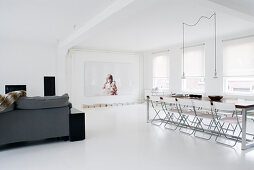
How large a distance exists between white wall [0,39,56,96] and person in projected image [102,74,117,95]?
2.41 meters

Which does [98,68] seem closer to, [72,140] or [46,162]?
[72,140]

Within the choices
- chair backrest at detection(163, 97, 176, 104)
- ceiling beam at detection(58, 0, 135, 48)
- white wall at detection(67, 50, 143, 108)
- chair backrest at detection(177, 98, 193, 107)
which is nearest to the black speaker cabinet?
white wall at detection(67, 50, 143, 108)

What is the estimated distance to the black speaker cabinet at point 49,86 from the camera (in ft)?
24.5

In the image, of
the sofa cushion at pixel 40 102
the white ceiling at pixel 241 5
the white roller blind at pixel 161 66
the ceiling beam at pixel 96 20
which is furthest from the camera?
the white roller blind at pixel 161 66

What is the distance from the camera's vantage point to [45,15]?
418 cm

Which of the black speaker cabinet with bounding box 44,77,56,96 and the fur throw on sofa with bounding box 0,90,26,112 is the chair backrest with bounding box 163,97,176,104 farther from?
the black speaker cabinet with bounding box 44,77,56,96

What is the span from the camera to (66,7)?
12.2ft

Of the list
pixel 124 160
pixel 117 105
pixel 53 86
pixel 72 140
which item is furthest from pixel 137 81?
pixel 124 160

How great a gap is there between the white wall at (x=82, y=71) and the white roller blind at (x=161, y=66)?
1.06 m

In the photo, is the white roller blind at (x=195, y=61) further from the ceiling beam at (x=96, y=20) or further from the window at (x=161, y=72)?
the ceiling beam at (x=96, y=20)

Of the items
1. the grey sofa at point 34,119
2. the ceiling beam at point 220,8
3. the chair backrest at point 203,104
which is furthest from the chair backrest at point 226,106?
the grey sofa at point 34,119

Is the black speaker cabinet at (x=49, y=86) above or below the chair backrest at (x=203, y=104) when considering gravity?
above

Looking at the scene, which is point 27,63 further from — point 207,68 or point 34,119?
point 207,68

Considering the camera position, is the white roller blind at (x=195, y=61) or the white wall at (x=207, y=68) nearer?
the white wall at (x=207, y=68)
